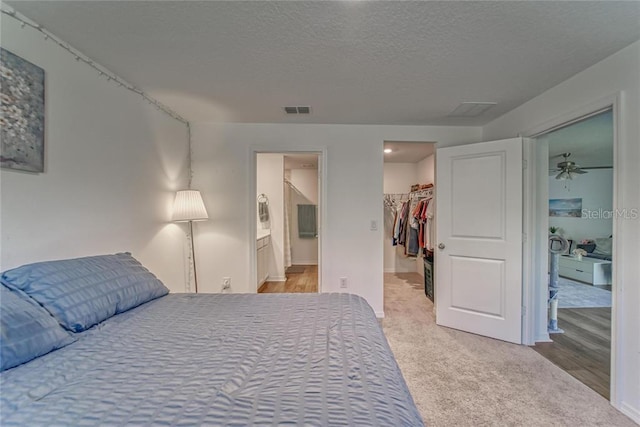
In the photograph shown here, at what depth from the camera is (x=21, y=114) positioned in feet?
4.37

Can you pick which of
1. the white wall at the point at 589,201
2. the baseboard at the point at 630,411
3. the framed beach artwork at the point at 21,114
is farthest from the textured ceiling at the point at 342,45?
the white wall at the point at 589,201

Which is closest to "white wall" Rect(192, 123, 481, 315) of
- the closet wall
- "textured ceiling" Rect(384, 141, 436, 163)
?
"textured ceiling" Rect(384, 141, 436, 163)

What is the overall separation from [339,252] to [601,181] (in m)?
5.22

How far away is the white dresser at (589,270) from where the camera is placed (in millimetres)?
4398

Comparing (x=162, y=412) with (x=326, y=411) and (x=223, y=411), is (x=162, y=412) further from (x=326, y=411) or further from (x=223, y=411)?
(x=326, y=411)

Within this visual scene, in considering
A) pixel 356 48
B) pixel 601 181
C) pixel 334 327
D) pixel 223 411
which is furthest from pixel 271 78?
pixel 601 181

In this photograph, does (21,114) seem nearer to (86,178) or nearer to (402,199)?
(86,178)

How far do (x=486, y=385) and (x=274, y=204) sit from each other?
385 centimetres

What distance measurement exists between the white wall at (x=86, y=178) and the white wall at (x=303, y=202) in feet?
11.9

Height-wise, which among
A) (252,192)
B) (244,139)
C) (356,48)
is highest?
(356,48)

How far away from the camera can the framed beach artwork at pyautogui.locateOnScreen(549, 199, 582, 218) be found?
16.7ft

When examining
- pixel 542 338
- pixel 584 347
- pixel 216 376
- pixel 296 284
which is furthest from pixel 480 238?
pixel 296 284

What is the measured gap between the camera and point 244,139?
3.10m

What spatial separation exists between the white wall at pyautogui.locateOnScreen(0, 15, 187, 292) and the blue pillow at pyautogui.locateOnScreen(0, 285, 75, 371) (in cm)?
44
